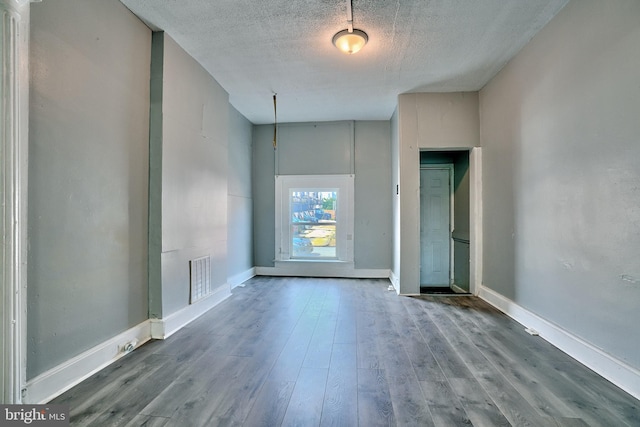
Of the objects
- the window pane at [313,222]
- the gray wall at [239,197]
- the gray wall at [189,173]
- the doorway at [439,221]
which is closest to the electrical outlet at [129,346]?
the gray wall at [189,173]

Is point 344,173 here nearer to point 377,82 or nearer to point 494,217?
point 377,82

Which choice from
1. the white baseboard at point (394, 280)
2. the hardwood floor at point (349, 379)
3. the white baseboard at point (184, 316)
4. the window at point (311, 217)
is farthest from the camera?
the window at point (311, 217)

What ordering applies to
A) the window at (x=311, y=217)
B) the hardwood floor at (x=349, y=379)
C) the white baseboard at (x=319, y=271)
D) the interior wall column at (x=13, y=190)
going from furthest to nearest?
1. the window at (x=311, y=217)
2. the white baseboard at (x=319, y=271)
3. the hardwood floor at (x=349, y=379)
4. the interior wall column at (x=13, y=190)

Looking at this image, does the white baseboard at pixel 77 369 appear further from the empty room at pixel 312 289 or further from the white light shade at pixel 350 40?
the white light shade at pixel 350 40

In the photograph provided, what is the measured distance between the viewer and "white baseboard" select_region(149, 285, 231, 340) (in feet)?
8.14

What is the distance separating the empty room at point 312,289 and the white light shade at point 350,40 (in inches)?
0.7

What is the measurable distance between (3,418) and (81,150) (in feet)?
4.96

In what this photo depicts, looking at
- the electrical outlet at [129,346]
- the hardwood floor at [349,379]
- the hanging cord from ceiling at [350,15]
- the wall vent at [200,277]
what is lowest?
the hardwood floor at [349,379]

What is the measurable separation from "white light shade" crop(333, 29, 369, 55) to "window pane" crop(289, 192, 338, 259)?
2.70 meters

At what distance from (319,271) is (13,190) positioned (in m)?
4.07

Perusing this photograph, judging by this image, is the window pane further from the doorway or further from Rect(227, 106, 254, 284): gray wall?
the doorway

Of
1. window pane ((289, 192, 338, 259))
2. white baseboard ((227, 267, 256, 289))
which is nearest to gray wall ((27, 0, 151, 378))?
white baseboard ((227, 267, 256, 289))

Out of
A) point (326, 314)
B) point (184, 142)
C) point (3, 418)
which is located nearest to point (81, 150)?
point (184, 142)

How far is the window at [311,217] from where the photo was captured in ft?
16.5
